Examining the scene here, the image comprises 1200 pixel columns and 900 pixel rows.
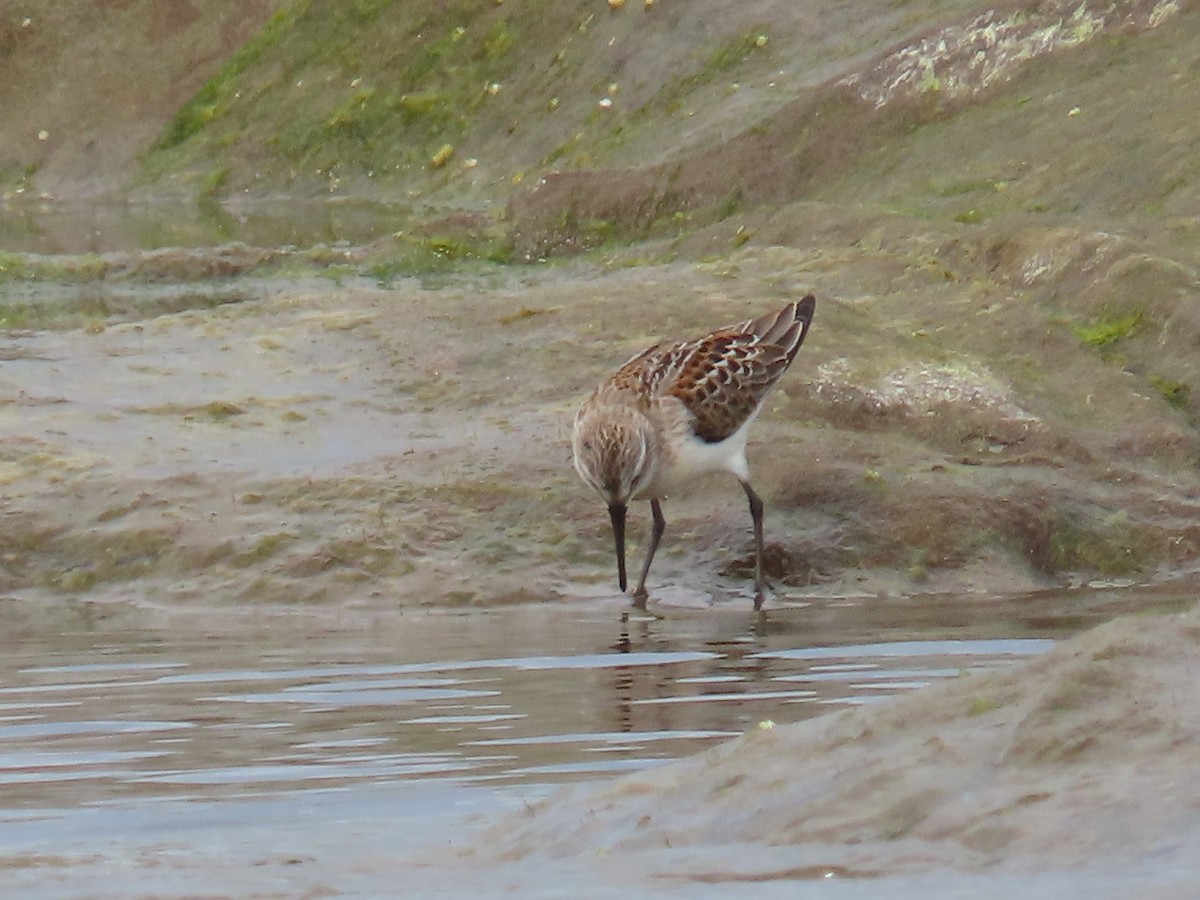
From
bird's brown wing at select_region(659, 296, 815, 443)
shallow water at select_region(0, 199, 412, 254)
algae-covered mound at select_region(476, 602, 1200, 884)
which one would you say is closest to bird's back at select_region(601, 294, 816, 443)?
bird's brown wing at select_region(659, 296, 815, 443)

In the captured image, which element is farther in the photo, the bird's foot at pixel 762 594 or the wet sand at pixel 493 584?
the bird's foot at pixel 762 594

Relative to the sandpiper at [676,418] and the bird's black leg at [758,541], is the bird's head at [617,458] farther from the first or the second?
the bird's black leg at [758,541]

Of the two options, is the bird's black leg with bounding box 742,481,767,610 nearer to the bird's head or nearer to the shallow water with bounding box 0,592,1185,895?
the shallow water with bounding box 0,592,1185,895

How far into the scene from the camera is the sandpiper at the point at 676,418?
884cm

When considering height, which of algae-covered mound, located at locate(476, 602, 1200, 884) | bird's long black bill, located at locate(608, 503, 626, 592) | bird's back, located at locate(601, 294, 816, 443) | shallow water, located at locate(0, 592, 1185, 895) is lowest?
shallow water, located at locate(0, 592, 1185, 895)

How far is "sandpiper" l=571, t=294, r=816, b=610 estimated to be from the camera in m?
8.84

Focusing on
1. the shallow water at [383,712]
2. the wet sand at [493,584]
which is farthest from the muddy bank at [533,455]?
the shallow water at [383,712]

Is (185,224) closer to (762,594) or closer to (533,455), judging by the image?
(533,455)

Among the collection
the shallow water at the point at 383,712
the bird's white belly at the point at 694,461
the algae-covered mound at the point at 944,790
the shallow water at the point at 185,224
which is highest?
the shallow water at the point at 185,224

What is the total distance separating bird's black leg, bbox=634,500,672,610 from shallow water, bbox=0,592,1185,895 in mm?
129

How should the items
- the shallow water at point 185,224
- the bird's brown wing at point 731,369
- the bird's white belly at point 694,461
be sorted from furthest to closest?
the shallow water at point 185,224 → the bird's brown wing at point 731,369 → the bird's white belly at point 694,461

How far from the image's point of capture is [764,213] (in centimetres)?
1487

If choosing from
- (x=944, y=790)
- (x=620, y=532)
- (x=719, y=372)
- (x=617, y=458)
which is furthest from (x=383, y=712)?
(x=719, y=372)

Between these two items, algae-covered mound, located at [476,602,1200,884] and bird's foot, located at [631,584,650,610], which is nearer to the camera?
algae-covered mound, located at [476,602,1200,884]
